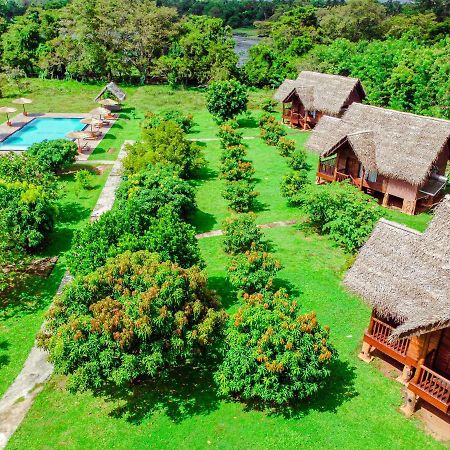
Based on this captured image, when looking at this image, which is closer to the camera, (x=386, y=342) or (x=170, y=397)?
(x=170, y=397)

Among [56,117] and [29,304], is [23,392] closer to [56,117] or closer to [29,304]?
[29,304]

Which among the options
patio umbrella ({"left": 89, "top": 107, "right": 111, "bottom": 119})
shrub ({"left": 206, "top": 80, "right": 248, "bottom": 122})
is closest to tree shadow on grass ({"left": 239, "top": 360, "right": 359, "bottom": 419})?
shrub ({"left": 206, "top": 80, "right": 248, "bottom": 122})

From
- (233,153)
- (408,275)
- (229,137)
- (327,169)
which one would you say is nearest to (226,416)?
(408,275)

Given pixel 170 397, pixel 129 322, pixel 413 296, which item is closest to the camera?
pixel 129 322

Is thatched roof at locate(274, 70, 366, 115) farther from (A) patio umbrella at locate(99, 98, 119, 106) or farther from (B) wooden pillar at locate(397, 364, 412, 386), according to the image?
(B) wooden pillar at locate(397, 364, 412, 386)

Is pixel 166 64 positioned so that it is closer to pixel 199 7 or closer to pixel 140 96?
pixel 140 96

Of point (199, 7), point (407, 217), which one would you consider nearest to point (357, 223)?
point (407, 217)

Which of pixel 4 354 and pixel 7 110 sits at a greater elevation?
pixel 7 110
